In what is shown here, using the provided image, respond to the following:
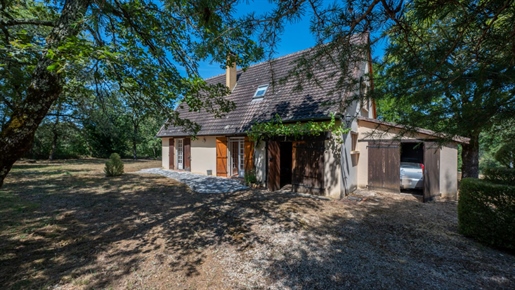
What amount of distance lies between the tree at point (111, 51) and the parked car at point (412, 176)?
27.1 feet

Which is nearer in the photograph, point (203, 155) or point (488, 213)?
point (488, 213)

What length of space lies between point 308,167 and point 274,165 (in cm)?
139

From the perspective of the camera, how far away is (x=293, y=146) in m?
8.09

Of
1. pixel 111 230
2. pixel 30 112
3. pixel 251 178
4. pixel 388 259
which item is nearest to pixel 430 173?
pixel 388 259

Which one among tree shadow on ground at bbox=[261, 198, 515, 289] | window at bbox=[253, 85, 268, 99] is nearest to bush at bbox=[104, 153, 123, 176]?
window at bbox=[253, 85, 268, 99]

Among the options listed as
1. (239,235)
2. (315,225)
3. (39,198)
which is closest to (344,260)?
(315,225)

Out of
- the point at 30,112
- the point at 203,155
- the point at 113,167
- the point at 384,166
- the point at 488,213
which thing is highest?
the point at 30,112

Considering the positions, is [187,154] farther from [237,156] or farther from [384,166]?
[384,166]

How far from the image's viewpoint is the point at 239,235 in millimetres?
4254

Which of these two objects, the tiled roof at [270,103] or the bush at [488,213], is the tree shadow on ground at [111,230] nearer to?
the tiled roof at [270,103]

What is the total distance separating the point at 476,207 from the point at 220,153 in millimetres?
9687

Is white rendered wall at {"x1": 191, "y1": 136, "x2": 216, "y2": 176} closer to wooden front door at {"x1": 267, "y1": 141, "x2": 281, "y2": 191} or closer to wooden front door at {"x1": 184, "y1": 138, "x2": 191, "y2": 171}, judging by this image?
wooden front door at {"x1": 184, "y1": 138, "x2": 191, "y2": 171}

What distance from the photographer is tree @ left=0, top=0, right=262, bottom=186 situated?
2.58 meters

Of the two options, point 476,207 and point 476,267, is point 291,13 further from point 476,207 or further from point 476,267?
point 476,207
